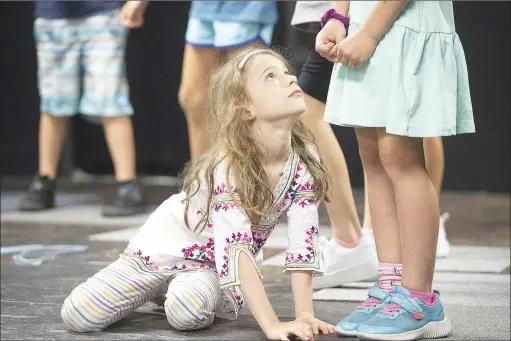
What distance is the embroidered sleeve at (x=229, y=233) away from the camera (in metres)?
1.86

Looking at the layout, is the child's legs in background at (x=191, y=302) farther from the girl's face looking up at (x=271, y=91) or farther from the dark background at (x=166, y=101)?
the dark background at (x=166, y=101)

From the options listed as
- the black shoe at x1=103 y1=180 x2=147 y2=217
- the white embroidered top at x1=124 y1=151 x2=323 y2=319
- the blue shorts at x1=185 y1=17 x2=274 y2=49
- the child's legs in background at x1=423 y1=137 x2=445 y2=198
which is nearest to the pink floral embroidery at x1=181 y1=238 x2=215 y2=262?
the white embroidered top at x1=124 y1=151 x2=323 y2=319

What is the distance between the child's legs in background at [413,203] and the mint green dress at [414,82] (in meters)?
0.05

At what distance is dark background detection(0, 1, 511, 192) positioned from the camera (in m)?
4.39

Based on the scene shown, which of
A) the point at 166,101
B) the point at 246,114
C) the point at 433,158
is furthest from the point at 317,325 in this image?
the point at 166,101

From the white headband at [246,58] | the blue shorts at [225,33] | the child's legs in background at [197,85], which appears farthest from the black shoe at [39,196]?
the white headband at [246,58]

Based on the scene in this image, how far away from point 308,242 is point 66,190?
10.5 feet

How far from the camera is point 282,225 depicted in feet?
12.0

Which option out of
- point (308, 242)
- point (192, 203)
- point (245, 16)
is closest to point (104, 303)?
point (192, 203)

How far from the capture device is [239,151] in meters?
1.89

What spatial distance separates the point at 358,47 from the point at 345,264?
0.77 m

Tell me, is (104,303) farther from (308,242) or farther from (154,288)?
(308,242)

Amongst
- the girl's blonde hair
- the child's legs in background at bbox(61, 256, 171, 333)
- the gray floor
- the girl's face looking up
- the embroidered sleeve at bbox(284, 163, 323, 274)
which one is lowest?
the gray floor

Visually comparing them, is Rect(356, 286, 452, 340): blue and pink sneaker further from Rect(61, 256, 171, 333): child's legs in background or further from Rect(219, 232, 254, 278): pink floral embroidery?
Rect(61, 256, 171, 333): child's legs in background
